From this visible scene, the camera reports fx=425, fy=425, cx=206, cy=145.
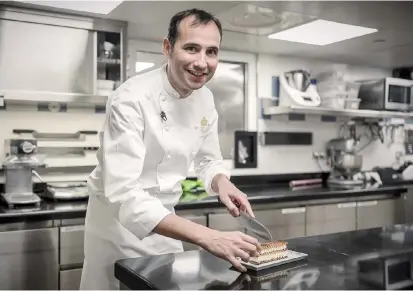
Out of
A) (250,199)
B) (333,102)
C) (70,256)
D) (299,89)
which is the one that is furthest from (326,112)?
(70,256)

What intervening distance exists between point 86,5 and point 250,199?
163cm

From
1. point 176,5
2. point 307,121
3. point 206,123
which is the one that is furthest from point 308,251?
point 307,121

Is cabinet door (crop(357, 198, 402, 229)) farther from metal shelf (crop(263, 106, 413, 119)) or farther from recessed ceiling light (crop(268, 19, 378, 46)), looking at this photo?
recessed ceiling light (crop(268, 19, 378, 46))

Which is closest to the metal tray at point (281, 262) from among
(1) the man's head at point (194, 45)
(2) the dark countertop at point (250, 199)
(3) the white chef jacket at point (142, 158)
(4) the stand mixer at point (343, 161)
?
(3) the white chef jacket at point (142, 158)

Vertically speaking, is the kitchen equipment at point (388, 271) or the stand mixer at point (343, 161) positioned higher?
the stand mixer at point (343, 161)

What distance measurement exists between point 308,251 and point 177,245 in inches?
20.5

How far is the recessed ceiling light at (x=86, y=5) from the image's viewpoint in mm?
2459

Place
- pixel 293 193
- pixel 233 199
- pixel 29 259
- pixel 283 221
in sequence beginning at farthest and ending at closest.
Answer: pixel 293 193, pixel 283 221, pixel 29 259, pixel 233 199

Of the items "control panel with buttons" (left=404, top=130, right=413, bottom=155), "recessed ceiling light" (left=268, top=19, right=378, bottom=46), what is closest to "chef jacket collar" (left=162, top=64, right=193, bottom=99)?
"recessed ceiling light" (left=268, top=19, right=378, bottom=46)

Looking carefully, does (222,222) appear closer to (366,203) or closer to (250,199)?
(250,199)

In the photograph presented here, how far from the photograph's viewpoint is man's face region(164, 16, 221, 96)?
1.36 m

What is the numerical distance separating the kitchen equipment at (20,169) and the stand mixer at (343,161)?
101 inches

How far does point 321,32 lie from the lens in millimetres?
3025

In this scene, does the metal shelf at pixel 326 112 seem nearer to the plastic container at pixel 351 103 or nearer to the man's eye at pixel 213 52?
the plastic container at pixel 351 103
